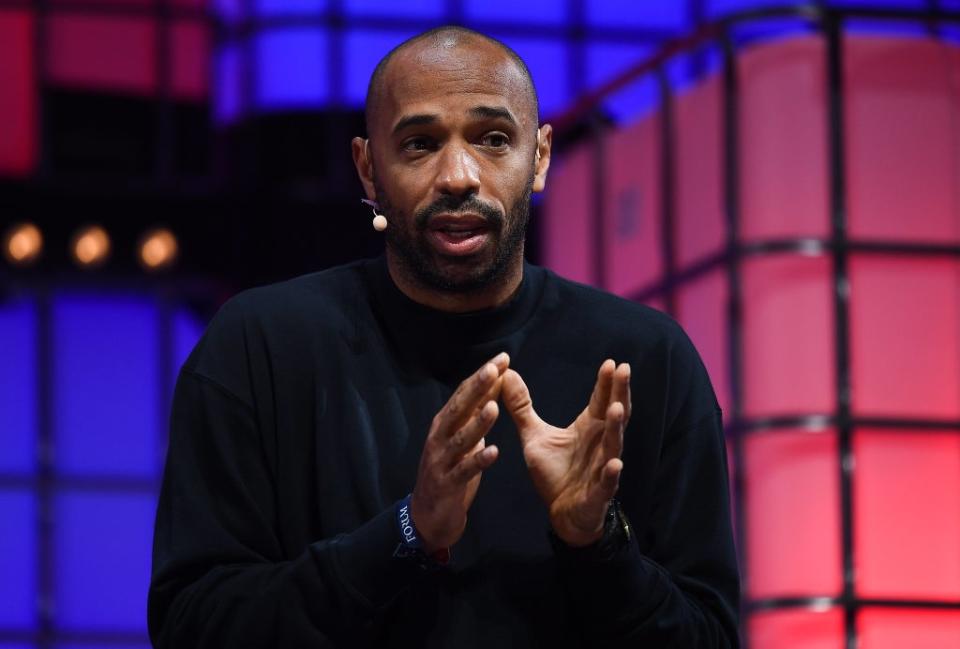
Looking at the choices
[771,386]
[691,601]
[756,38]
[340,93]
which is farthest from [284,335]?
[340,93]

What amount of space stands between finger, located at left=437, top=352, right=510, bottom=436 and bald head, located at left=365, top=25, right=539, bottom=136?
0.48 metres

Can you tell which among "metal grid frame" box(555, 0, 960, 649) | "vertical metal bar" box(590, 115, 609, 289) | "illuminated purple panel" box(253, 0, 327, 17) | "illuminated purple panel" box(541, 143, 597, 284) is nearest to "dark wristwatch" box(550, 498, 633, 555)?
"metal grid frame" box(555, 0, 960, 649)

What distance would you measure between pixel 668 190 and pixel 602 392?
477 centimetres

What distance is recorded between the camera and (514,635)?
214cm

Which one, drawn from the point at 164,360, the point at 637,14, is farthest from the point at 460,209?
the point at 637,14

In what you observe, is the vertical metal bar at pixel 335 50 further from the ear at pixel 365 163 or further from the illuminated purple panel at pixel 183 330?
the ear at pixel 365 163

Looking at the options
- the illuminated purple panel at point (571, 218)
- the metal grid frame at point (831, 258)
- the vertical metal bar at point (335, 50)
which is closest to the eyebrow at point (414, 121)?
the metal grid frame at point (831, 258)

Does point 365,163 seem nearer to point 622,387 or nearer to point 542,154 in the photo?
point 542,154

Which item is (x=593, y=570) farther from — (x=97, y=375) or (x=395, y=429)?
(x=97, y=375)

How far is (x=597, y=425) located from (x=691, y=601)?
291 mm

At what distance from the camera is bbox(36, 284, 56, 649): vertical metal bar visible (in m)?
8.73

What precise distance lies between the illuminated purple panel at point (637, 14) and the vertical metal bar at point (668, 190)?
268cm

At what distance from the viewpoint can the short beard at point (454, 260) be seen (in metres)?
2.24

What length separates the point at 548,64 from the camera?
9.26 m
